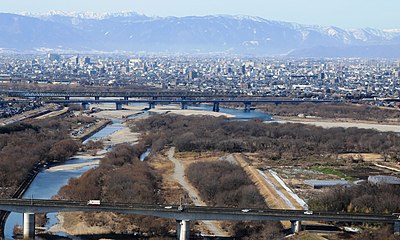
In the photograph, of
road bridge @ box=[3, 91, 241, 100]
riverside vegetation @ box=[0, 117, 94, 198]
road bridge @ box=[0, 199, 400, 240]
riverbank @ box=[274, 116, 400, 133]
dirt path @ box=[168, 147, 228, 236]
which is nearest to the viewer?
road bridge @ box=[0, 199, 400, 240]

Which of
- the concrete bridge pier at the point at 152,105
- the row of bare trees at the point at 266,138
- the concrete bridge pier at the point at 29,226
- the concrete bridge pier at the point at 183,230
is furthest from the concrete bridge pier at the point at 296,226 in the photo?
the concrete bridge pier at the point at 152,105

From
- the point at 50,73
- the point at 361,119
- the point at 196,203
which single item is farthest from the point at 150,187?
the point at 50,73

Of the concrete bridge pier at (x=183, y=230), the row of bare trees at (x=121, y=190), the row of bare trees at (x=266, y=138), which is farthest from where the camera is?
the row of bare trees at (x=266, y=138)

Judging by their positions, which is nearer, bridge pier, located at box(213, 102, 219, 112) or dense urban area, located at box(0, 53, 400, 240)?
dense urban area, located at box(0, 53, 400, 240)

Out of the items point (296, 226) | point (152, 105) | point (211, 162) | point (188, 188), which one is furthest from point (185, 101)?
point (296, 226)

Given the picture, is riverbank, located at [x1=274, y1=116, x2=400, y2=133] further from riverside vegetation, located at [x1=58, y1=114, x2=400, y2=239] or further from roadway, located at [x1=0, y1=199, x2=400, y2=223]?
roadway, located at [x1=0, y1=199, x2=400, y2=223]

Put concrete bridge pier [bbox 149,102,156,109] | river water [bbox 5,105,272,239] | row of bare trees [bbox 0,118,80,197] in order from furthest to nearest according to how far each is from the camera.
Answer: concrete bridge pier [bbox 149,102,156,109]
row of bare trees [bbox 0,118,80,197]
river water [bbox 5,105,272,239]

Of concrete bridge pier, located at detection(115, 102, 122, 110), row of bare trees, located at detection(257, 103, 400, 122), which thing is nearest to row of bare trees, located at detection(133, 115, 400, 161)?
row of bare trees, located at detection(257, 103, 400, 122)

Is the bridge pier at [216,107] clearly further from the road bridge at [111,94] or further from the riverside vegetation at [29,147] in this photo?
the riverside vegetation at [29,147]
